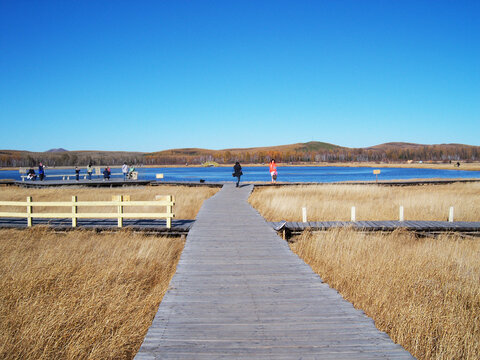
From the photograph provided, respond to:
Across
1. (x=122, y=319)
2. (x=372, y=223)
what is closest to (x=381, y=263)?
(x=372, y=223)

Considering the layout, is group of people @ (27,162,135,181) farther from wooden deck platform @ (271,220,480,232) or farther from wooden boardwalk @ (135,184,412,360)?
wooden boardwalk @ (135,184,412,360)

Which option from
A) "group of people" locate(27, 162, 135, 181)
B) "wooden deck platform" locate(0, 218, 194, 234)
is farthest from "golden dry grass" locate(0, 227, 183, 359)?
"group of people" locate(27, 162, 135, 181)

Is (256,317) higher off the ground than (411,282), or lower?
higher

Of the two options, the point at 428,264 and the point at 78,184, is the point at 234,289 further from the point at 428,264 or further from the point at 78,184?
the point at 78,184

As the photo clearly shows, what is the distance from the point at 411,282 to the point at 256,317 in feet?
15.1

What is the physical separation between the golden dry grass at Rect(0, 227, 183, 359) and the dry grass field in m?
3.89

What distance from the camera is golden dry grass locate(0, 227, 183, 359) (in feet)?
15.3

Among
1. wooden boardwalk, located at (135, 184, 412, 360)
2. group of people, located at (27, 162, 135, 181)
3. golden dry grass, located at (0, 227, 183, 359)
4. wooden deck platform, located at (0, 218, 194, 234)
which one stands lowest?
golden dry grass, located at (0, 227, 183, 359)

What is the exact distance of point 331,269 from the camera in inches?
332

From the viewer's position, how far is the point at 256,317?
4445 millimetres

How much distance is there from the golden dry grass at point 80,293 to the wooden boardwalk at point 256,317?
0.90 m

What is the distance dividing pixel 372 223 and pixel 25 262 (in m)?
10.9

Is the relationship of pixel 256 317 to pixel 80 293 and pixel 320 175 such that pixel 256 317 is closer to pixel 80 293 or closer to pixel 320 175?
pixel 80 293

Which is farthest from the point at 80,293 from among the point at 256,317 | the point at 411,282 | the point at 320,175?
the point at 320,175
